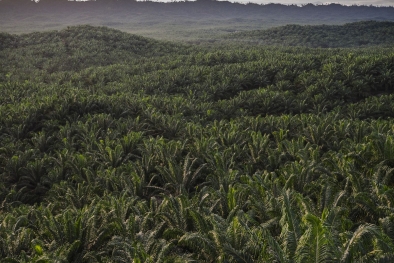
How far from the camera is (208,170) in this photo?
8.82 m

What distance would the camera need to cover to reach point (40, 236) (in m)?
5.95

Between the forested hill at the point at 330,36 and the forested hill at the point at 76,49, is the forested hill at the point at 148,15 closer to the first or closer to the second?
the forested hill at the point at 330,36

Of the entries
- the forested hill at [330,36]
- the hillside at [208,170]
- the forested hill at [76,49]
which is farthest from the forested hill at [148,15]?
the hillside at [208,170]

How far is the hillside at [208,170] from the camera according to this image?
469cm

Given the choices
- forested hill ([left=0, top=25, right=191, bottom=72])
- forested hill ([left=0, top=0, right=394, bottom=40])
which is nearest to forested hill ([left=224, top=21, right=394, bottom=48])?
forested hill ([left=0, top=25, right=191, bottom=72])

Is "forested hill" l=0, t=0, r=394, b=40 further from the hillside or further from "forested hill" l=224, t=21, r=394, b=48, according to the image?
the hillside

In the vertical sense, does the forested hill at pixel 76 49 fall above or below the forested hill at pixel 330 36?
below

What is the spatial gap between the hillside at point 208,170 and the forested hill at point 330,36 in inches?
1405

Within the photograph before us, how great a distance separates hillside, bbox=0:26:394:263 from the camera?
469cm

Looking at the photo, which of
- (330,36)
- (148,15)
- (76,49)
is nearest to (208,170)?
(76,49)

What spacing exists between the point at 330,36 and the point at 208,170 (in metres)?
58.7

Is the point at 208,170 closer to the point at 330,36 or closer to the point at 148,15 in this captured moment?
the point at 330,36

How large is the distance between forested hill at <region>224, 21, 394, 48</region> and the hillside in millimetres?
35692

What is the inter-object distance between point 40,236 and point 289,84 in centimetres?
1743
